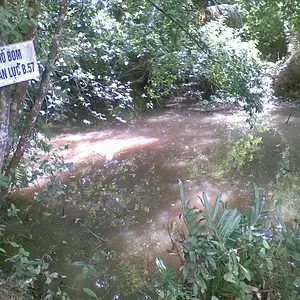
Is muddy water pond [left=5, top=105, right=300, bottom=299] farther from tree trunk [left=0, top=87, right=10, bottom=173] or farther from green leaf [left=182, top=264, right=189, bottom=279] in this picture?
tree trunk [left=0, top=87, right=10, bottom=173]

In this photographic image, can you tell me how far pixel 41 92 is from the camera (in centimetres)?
337

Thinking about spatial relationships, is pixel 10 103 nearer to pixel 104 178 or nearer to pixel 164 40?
pixel 104 178

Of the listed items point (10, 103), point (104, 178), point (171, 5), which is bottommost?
point (104, 178)

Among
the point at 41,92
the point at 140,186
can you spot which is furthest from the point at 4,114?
the point at 140,186

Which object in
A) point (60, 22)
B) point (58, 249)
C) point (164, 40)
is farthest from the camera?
point (164, 40)

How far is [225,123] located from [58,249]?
18.1 feet

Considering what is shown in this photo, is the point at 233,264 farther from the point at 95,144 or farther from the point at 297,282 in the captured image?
the point at 95,144

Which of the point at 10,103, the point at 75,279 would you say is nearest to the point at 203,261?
the point at 75,279

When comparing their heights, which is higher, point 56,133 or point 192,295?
point 192,295

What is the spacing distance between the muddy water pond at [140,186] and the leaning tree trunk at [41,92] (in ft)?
3.29

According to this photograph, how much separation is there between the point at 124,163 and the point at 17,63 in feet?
11.7

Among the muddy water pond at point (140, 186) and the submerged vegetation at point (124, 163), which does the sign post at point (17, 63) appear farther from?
the muddy water pond at point (140, 186)

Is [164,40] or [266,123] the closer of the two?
[164,40]

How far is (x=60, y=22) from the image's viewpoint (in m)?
3.31
